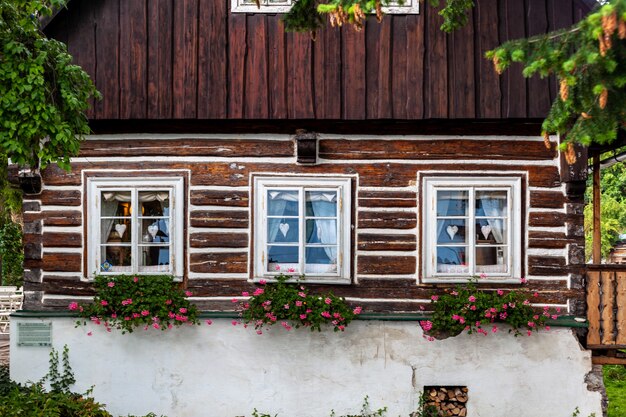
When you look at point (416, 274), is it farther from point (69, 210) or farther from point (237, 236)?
point (69, 210)

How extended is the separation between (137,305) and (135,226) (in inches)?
44.0

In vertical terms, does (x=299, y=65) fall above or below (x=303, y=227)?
above

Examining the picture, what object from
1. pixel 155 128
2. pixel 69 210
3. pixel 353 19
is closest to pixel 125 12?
pixel 155 128

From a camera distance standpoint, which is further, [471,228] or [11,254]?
[11,254]

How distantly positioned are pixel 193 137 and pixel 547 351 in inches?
225

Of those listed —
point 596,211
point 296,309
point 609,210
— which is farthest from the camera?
point 609,210

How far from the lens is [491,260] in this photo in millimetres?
9570

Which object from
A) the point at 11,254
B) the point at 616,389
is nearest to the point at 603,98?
the point at 616,389

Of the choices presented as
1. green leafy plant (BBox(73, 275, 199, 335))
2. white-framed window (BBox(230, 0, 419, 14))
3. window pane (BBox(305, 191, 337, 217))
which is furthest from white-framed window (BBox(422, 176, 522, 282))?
green leafy plant (BBox(73, 275, 199, 335))

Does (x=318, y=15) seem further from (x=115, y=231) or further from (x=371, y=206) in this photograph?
(x=115, y=231)

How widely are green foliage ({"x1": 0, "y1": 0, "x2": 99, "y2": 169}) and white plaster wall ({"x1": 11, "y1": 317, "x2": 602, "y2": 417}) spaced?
2987 mm

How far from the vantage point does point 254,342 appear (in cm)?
938

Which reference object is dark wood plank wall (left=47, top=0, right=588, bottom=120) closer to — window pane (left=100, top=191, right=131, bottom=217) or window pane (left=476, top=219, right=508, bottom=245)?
window pane (left=100, top=191, right=131, bottom=217)

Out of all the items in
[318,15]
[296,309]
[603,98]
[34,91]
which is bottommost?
[296,309]
